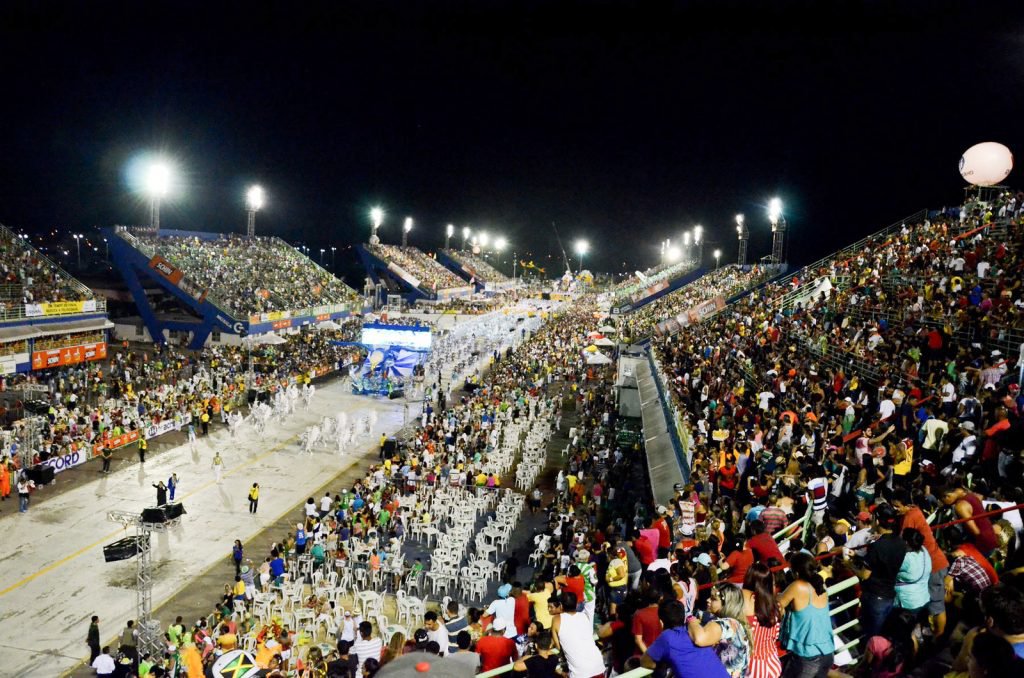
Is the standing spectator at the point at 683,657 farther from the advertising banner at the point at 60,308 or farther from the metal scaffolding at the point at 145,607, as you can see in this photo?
the advertising banner at the point at 60,308

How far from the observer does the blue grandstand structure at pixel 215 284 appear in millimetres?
39000

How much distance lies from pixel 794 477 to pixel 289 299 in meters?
41.1

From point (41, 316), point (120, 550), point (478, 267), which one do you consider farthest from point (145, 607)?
point (478, 267)

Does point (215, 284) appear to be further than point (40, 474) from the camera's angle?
Yes

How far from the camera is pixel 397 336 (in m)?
33.3

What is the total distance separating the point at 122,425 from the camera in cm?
2250

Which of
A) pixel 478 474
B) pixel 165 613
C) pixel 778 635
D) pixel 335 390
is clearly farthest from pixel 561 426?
pixel 778 635

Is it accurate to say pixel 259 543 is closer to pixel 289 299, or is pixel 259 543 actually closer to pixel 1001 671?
pixel 1001 671

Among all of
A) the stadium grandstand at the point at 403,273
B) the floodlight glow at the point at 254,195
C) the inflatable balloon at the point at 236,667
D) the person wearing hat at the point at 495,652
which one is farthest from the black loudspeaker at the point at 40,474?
the stadium grandstand at the point at 403,273

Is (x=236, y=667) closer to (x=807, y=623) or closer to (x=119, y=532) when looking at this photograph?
(x=807, y=623)

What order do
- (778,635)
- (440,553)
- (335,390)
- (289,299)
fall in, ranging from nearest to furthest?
1. (778,635)
2. (440,553)
3. (335,390)
4. (289,299)

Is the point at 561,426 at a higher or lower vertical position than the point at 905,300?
lower

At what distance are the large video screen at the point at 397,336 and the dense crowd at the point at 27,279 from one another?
12220 mm

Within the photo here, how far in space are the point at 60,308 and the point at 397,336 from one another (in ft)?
45.2
